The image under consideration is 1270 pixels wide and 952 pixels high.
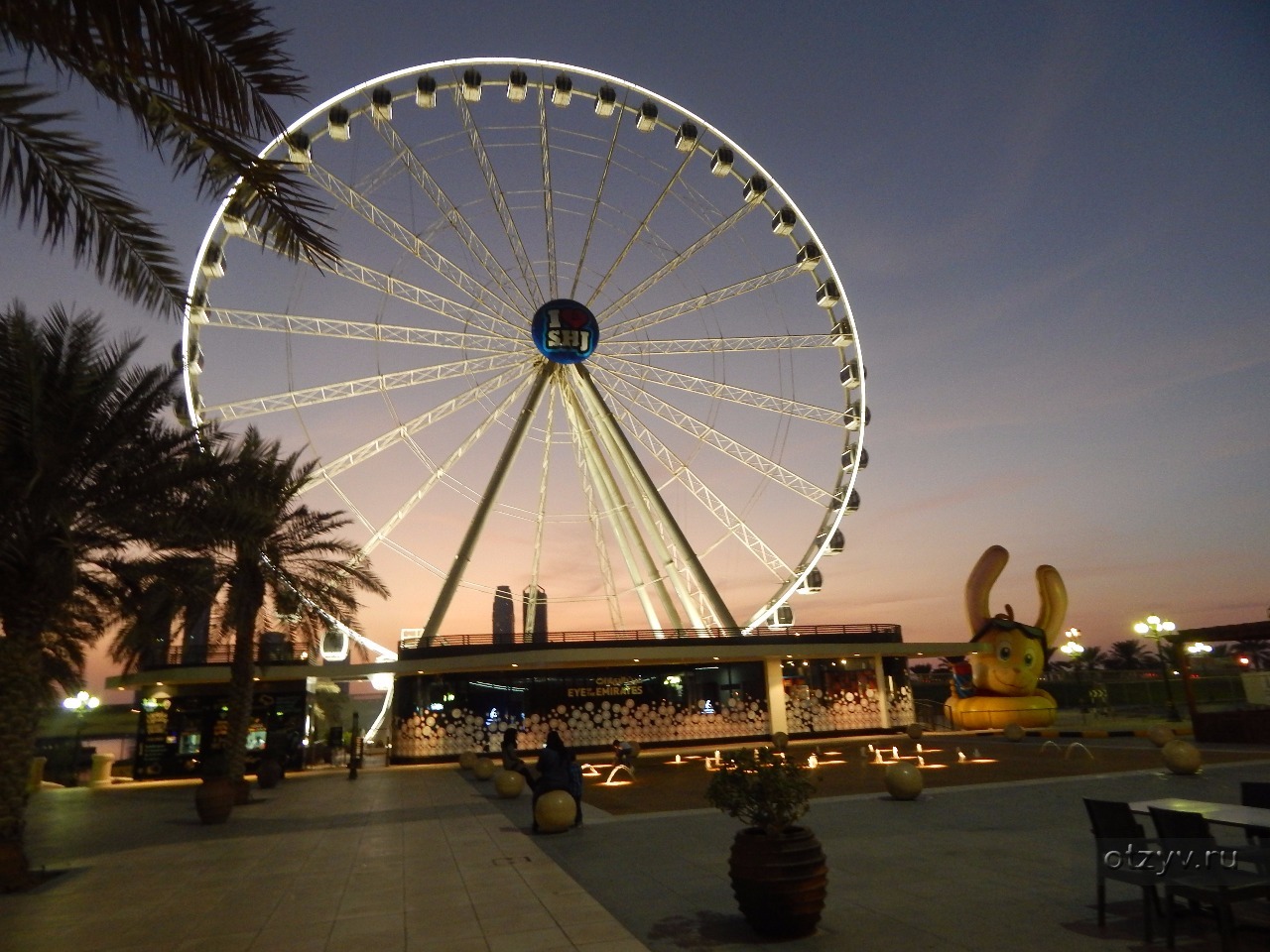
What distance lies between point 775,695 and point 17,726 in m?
25.3

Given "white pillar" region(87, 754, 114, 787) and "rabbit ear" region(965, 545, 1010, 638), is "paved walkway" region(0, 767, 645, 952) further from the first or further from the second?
"rabbit ear" region(965, 545, 1010, 638)

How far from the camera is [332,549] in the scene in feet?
75.0

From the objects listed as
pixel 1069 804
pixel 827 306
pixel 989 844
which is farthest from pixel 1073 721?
pixel 989 844

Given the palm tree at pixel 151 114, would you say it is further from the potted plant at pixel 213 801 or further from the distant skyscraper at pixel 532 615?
the distant skyscraper at pixel 532 615

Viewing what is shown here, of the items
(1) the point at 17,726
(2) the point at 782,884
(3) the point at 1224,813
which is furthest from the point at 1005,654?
(1) the point at 17,726

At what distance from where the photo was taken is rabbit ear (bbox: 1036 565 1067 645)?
1324 inches

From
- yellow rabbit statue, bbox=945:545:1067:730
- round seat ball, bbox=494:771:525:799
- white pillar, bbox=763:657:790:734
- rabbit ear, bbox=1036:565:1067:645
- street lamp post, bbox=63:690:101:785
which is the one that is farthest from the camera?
rabbit ear, bbox=1036:565:1067:645

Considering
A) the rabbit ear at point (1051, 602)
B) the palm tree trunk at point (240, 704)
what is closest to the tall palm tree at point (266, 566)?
the palm tree trunk at point (240, 704)

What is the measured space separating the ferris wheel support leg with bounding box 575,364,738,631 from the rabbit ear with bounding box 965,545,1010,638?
13267 millimetres

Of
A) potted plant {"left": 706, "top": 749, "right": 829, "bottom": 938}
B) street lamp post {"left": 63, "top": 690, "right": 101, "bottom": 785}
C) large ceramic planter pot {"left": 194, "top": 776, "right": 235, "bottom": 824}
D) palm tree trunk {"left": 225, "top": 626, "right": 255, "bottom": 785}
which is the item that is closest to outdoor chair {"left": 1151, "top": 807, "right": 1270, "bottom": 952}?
potted plant {"left": 706, "top": 749, "right": 829, "bottom": 938}

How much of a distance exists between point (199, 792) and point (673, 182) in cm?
2191

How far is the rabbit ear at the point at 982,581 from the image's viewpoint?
111ft

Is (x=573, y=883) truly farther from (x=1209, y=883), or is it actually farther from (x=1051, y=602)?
(x=1051, y=602)

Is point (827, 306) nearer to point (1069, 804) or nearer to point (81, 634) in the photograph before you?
point (1069, 804)
